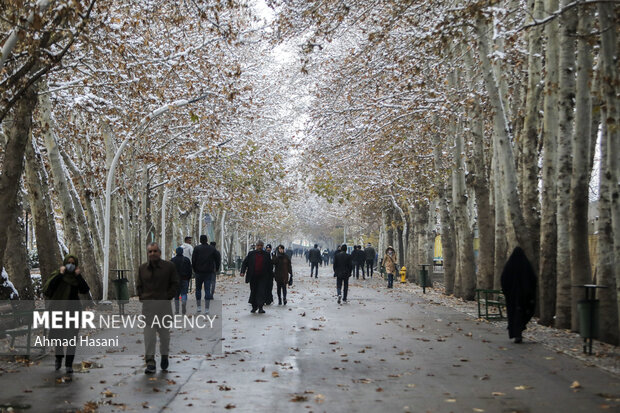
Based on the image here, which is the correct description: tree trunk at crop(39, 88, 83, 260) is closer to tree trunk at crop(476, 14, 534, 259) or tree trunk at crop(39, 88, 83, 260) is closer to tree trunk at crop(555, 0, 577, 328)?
tree trunk at crop(476, 14, 534, 259)

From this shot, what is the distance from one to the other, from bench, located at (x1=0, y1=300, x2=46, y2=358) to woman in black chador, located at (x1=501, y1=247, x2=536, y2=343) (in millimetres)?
7700

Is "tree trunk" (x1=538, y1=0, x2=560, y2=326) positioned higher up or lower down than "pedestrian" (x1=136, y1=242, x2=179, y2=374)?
higher up

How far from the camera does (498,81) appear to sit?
1986 cm

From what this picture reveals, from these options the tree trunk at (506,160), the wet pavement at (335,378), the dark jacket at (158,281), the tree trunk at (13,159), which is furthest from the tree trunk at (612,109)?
the tree trunk at (13,159)

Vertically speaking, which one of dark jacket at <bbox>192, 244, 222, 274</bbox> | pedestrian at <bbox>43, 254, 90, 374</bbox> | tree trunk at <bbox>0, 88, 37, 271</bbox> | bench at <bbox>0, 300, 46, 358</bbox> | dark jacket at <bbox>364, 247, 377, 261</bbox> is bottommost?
bench at <bbox>0, 300, 46, 358</bbox>

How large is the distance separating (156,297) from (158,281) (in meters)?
0.22

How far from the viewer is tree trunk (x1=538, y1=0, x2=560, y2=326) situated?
1559cm

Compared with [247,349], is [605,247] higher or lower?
higher

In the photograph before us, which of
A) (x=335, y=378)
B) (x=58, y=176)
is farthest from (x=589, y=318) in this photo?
(x=58, y=176)

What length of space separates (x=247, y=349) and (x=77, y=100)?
764cm

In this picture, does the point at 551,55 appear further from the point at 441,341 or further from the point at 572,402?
the point at 572,402

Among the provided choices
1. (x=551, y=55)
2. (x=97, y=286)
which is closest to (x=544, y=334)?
(x=551, y=55)

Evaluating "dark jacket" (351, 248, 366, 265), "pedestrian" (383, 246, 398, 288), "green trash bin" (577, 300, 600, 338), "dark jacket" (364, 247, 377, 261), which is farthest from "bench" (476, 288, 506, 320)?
"dark jacket" (364, 247, 377, 261)

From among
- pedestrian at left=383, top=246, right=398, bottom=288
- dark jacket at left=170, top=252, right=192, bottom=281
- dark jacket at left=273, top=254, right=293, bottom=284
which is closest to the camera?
dark jacket at left=170, top=252, right=192, bottom=281
